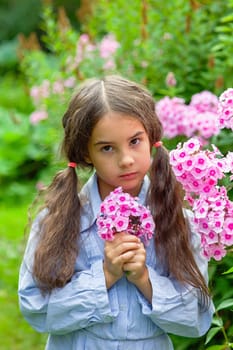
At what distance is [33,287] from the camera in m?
2.83

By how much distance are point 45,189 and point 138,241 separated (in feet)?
1.58

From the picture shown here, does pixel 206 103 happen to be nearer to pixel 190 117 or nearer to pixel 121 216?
pixel 190 117

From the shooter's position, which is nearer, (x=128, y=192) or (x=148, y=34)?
(x=128, y=192)

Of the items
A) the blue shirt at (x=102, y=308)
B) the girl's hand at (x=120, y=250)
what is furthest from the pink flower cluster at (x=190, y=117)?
the girl's hand at (x=120, y=250)

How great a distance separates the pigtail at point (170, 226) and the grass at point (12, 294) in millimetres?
1785

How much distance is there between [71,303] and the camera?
274cm

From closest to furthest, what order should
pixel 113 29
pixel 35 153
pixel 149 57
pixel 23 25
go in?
1. pixel 149 57
2. pixel 113 29
3. pixel 35 153
4. pixel 23 25

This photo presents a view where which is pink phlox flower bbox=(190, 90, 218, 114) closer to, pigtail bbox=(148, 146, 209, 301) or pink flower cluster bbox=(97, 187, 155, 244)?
pigtail bbox=(148, 146, 209, 301)

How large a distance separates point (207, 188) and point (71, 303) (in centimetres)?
54

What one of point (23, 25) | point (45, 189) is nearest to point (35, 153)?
point (23, 25)

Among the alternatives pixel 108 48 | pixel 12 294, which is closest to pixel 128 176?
pixel 108 48

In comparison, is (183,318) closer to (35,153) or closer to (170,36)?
(170,36)

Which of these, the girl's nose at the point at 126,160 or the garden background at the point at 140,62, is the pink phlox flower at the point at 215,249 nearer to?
the girl's nose at the point at 126,160

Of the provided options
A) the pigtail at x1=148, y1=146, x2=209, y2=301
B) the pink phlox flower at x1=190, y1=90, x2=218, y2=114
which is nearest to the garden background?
the pink phlox flower at x1=190, y1=90, x2=218, y2=114
